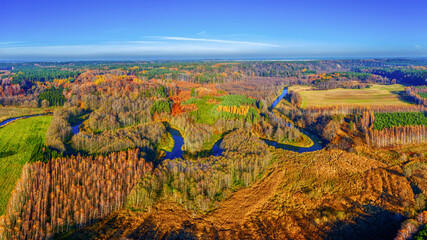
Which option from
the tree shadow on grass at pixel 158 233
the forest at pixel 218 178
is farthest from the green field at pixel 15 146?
the tree shadow on grass at pixel 158 233

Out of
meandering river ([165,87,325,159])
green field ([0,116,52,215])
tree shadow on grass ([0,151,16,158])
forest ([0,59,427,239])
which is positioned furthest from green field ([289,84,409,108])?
tree shadow on grass ([0,151,16,158])

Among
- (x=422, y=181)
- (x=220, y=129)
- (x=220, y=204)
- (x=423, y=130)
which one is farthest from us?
(x=220, y=129)

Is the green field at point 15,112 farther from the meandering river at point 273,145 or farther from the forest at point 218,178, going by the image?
the meandering river at point 273,145

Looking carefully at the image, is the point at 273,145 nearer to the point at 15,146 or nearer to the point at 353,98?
the point at 15,146

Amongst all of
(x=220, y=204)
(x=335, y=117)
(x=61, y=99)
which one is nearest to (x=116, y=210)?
(x=220, y=204)

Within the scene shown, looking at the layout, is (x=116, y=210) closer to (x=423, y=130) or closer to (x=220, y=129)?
(x=220, y=129)

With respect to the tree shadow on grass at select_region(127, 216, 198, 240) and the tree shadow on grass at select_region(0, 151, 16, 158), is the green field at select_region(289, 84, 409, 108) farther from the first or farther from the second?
the tree shadow on grass at select_region(0, 151, 16, 158)
